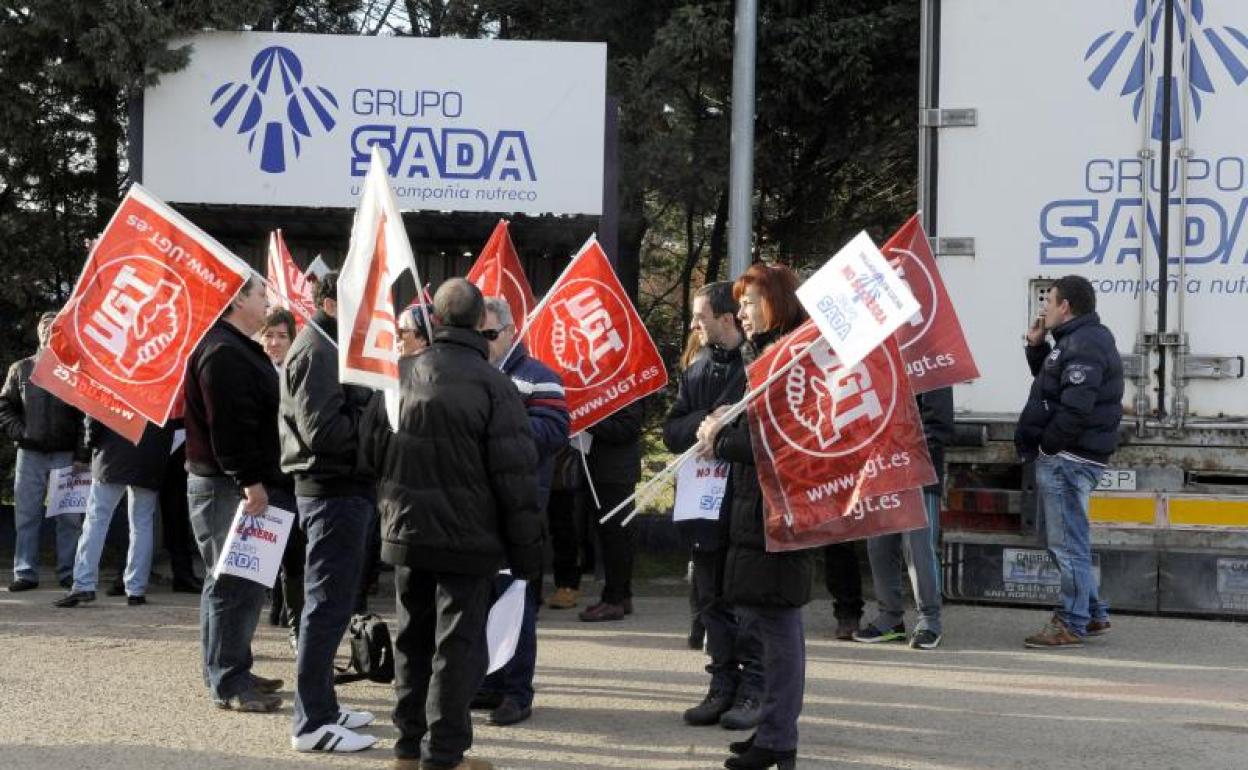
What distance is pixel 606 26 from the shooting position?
13492 millimetres

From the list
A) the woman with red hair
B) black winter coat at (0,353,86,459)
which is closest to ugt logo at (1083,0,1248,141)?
the woman with red hair

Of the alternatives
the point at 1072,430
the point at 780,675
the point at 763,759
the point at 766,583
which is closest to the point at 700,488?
the point at 766,583

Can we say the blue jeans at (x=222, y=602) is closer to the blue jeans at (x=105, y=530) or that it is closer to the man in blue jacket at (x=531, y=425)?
the man in blue jacket at (x=531, y=425)

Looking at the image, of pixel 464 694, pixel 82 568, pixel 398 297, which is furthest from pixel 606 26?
pixel 464 694

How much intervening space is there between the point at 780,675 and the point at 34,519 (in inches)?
253

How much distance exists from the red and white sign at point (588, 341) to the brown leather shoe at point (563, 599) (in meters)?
1.69

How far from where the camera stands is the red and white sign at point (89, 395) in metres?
7.37

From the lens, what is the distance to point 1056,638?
8977mm

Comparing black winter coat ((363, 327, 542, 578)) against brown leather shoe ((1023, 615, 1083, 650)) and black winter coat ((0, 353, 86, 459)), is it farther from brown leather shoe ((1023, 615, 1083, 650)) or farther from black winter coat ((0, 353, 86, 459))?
black winter coat ((0, 353, 86, 459))

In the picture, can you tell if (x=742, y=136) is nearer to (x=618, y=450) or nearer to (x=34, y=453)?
(x=618, y=450)

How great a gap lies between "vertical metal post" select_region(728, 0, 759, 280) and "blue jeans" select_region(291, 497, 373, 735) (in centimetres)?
545

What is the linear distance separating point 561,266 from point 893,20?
10.4 ft

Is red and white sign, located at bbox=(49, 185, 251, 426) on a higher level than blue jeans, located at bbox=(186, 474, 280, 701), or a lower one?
higher

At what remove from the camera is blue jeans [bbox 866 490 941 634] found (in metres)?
8.98
